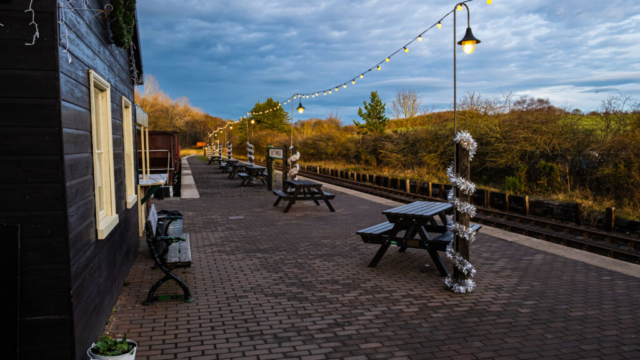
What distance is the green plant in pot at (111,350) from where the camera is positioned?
3.30 meters

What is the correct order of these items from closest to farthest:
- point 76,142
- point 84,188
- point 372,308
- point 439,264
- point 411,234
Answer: point 76,142 → point 84,188 → point 372,308 → point 439,264 → point 411,234

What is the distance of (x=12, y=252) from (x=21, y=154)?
65 cm

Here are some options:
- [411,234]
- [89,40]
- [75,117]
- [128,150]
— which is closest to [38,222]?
[75,117]

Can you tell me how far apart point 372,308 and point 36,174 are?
3.53 meters

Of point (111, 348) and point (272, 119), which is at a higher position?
point (272, 119)

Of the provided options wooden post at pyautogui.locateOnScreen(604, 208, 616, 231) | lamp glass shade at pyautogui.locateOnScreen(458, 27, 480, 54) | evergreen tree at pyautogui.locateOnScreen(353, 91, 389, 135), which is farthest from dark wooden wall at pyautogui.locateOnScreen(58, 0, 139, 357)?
evergreen tree at pyautogui.locateOnScreen(353, 91, 389, 135)

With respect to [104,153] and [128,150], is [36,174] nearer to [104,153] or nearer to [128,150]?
[104,153]

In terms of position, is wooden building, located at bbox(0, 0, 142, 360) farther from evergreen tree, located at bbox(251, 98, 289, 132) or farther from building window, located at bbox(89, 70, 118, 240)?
evergreen tree, located at bbox(251, 98, 289, 132)

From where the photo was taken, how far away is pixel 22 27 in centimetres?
306

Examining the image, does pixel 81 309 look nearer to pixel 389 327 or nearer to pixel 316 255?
pixel 389 327

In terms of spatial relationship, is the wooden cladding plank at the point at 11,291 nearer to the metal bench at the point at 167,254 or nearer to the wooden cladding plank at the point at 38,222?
the wooden cladding plank at the point at 38,222

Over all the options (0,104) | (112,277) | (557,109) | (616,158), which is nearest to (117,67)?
(112,277)

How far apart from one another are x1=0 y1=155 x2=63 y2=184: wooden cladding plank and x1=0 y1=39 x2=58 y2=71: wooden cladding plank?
61 centimetres

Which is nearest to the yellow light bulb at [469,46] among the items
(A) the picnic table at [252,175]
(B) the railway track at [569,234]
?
(B) the railway track at [569,234]
